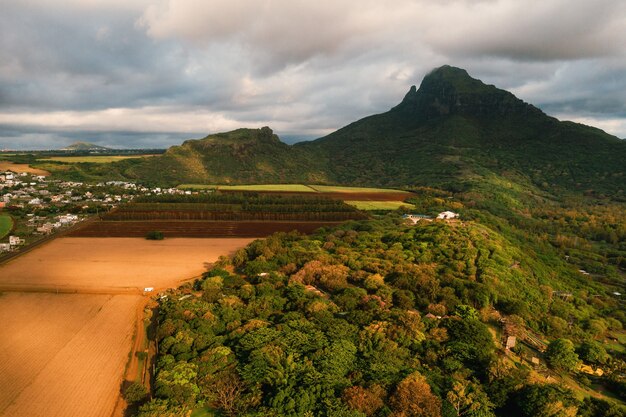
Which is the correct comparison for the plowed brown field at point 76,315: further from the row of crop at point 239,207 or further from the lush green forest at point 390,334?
the row of crop at point 239,207

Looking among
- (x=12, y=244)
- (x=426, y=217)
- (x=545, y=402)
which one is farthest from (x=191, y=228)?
(x=545, y=402)

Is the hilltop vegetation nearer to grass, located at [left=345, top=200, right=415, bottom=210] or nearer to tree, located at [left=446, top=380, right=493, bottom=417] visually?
tree, located at [left=446, top=380, right=493, bottom=417]

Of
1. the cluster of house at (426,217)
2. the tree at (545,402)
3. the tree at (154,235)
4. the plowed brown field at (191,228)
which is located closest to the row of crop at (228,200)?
the plowed brown field at (191,228)

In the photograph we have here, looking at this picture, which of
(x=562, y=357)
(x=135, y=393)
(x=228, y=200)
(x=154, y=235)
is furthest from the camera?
(x=228, y=200)

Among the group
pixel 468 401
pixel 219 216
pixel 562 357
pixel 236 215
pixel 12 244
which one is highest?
→ pixel 236 215

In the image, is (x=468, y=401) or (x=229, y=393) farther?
(x=229, y=393)

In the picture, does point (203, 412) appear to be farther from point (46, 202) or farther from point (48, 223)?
point (46, 202)

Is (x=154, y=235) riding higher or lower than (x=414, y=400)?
lower

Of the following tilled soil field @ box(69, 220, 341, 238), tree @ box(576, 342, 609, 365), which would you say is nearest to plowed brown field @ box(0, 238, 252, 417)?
tilled soil field @ box(69, 220, 341, 238)
